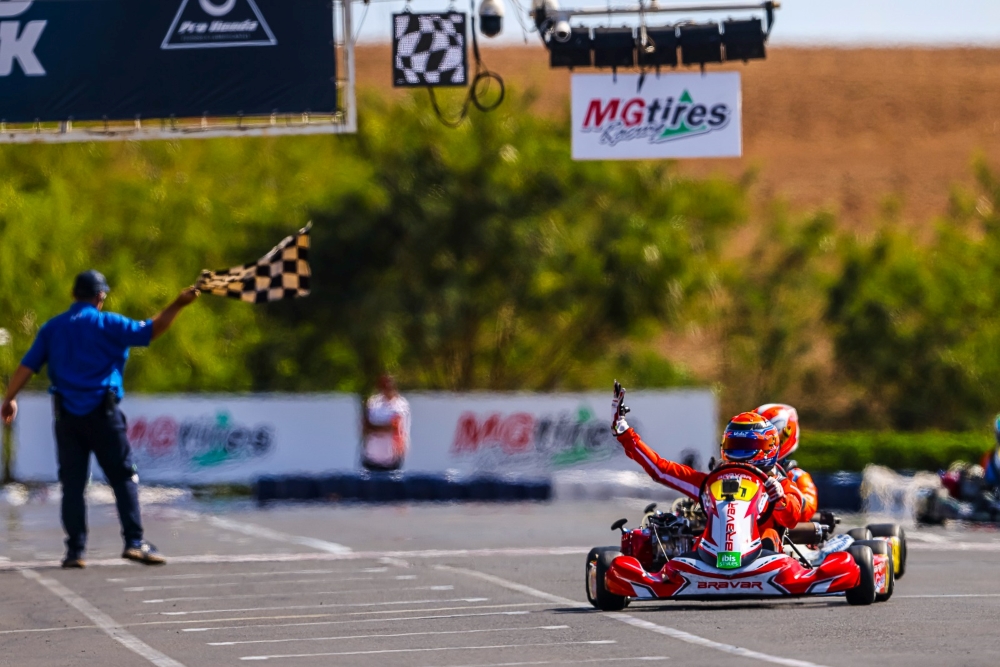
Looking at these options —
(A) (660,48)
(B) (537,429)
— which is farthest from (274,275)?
(B) (537,429)

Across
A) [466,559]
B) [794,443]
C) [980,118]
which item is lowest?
[466,559]

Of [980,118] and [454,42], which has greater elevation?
[980,118]

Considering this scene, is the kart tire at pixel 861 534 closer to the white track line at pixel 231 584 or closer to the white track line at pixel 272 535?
the white track line at pixel 231 584

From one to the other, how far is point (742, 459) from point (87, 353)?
16.5ft

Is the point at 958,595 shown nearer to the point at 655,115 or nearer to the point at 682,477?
the point at 682,477

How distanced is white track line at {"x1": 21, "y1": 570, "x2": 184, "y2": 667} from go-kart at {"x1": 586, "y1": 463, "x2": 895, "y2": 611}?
2.67 metres

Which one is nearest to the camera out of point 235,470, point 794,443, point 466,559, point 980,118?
point 794,443

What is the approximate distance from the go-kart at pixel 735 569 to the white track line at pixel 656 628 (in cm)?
24

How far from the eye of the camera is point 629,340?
129ft

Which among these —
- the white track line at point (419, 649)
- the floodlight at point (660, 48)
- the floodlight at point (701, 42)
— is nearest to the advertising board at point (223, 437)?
the floodlight at point (660, 48)

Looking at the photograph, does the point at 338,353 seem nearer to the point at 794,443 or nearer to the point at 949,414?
the point at 949,414

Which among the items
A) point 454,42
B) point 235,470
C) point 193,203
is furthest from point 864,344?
point 454,42

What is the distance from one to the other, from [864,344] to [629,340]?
6917mm

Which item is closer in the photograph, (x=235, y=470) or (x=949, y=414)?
(x=235, y=470)
